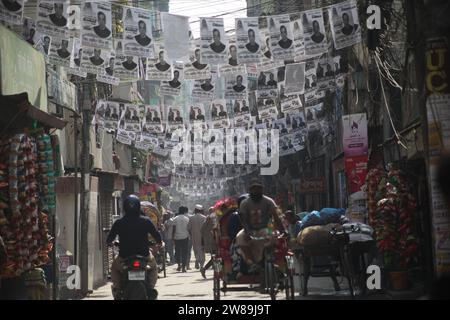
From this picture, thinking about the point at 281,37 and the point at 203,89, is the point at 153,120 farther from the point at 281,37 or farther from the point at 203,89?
the point at 281,37

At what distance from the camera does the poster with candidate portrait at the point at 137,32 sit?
52.1ft

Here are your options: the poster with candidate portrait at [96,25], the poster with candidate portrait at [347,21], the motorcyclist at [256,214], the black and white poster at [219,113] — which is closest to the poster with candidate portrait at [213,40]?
the poster with candidate portrait at [96,25]

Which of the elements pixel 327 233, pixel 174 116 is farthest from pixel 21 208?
pixel 174 116

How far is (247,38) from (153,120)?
9830 millimetres

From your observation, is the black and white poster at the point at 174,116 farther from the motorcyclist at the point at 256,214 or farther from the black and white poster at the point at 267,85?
the motorcyclist at the point at 256,214

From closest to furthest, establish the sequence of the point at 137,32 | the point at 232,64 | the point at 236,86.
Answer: the point at 137,32 → the point at 232,64 → the point at 236,86

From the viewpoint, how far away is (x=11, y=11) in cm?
1275

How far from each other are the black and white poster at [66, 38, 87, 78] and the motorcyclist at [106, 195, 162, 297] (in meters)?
5.64

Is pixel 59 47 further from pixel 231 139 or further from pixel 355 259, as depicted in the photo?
pixel 231 139

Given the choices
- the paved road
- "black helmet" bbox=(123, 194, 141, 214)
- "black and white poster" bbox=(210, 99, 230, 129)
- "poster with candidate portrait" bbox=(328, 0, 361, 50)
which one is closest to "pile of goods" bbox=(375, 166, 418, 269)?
the paved road

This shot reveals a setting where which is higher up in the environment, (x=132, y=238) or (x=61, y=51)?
(x=61, y=51)

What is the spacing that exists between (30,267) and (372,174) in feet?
25.4

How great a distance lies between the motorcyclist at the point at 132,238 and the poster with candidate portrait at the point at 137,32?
4889mm

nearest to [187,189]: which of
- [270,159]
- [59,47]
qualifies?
[270,159]
